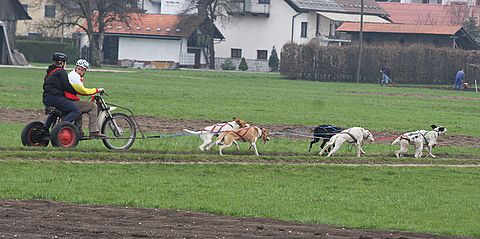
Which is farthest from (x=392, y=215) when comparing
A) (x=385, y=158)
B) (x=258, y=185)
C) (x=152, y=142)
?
(x=152, y=142)

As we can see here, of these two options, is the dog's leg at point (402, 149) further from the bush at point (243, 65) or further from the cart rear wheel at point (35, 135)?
the bush at point (243, 65)

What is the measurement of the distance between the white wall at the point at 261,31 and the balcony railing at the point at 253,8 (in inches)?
19.8

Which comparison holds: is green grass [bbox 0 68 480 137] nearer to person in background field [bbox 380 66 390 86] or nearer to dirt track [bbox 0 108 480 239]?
dirt track [bbox 0 108 480 239]

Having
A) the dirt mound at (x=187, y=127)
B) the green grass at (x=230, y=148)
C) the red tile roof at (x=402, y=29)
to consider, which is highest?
the red tile roof at (x=402, y=29)

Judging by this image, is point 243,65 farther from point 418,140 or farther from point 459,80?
point 418,140

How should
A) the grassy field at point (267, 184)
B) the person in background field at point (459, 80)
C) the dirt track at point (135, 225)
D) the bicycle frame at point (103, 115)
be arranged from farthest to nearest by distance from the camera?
the person in background field at point (459, 80) → the bicycle frame at point (103, 115) → the grassy field at point (267, 184) → the dirt track at point (135, 225)

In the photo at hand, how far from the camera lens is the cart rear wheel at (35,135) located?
20719 millimetres

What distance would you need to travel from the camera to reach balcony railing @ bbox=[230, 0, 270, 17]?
4343 inches

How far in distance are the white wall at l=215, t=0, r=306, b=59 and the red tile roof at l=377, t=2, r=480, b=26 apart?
18.2 meters

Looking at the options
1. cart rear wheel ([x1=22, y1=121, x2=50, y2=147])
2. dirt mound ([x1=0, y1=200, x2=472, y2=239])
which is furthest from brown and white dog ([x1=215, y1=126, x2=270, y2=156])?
dirt mound ([x1=0, y1=200, x2=472, y2=239])

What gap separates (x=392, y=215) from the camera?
1488 centimetres

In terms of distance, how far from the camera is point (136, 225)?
1280cm

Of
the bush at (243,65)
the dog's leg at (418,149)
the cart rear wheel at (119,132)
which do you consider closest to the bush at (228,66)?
the bush at (243,65)

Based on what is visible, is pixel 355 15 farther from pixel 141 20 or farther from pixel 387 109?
pixel 387 109
